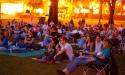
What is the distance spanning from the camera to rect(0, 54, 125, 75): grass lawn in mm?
14500

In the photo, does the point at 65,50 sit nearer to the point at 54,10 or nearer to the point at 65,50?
the point at 65,50

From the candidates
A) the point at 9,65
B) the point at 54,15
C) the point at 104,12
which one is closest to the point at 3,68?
the point at 9,65

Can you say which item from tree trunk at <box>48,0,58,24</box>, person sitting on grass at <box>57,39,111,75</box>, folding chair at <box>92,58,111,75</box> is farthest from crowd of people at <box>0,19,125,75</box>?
tree trunk at <box>48,0,58,24</box>

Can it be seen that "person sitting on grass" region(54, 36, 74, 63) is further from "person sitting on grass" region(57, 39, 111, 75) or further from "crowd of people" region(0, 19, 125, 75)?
"person sitting on grass" region(57, 39, 111, 75)

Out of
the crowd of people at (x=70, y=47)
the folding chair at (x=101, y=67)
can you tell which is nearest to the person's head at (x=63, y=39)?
the crowd of people at (x=70, y=47)

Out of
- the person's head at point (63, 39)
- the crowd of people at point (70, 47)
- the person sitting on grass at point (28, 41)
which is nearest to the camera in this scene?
the crowd of people at point (70, 47)

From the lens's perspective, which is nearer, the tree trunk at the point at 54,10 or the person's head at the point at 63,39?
the person's head at the point at 63,39

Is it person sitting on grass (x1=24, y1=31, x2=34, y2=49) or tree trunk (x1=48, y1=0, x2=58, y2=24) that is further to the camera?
tree trunk (x1=48, y1=0, x2=58, y2=24)

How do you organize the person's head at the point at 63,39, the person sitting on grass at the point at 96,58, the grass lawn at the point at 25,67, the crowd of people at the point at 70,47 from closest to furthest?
the person sitting on grass at the point at 96,58, the crowd of people at the point at 70,47, the grass lawn at the point at 25,67, the person's head at the point at 63,39

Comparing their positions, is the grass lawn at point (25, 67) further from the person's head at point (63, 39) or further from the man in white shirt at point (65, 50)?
the person's head at point (63, 39)

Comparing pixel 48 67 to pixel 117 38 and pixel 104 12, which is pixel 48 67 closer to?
pixel 117 38

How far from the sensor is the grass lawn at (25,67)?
14500mm

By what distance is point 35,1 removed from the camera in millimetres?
67188

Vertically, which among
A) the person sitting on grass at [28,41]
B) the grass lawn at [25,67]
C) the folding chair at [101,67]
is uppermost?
the folding chair at [101,67]
